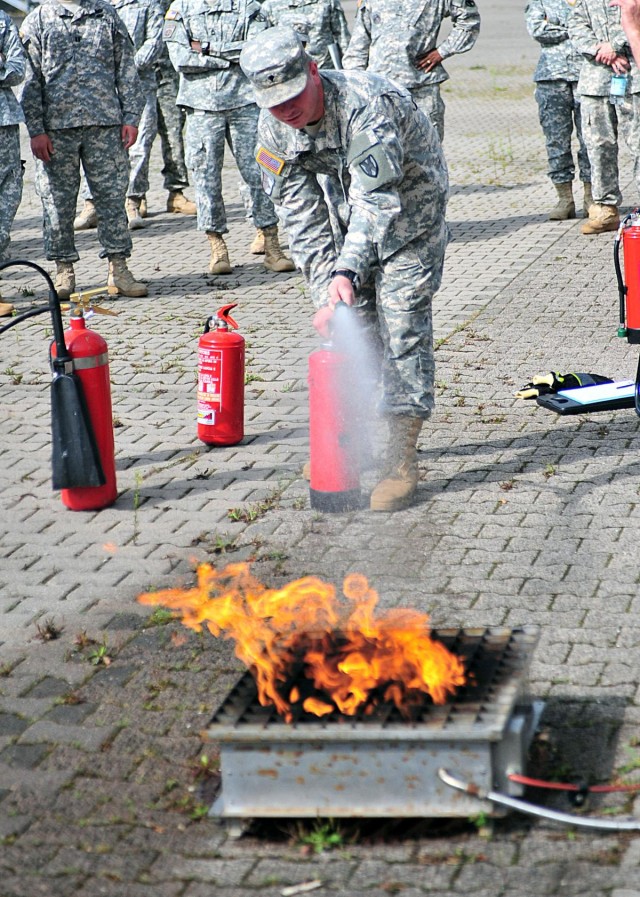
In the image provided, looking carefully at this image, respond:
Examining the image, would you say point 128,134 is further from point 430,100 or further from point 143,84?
point 143,84

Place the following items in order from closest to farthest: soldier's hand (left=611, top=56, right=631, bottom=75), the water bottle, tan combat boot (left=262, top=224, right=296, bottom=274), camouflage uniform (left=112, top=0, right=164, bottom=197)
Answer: the water bottle
soldier's hand (left=611, top=56, right=631, bottom=75)
tan combat boot (left=262, top=224, right=296, bottom=274)
camouflage uniform (left=112, top=0, right=164, bottom=197)

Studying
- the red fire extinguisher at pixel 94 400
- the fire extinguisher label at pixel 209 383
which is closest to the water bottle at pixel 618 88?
the fire extinguisher label at pixel 209 383

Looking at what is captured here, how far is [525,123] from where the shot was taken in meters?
19.7

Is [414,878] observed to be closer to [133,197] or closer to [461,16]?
[461,16]

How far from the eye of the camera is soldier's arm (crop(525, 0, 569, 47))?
12.1 meters

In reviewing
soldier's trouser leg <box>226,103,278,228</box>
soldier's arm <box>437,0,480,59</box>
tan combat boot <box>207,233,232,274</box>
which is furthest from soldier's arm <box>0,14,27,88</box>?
soldier's arm <box>437,0,480,59</box>

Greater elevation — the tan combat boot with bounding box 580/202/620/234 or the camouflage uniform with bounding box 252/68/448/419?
the camouflage uniform with bounding box 252/68/448/419

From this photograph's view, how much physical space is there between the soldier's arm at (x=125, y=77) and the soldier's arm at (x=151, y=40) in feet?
9.47

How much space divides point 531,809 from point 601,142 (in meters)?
9.17

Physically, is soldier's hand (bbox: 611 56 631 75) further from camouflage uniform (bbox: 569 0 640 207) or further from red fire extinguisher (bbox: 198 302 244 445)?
red fire extinguisher (bbox: 198 302 244 445)

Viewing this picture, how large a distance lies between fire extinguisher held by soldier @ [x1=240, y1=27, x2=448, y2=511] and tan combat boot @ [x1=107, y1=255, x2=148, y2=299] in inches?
188

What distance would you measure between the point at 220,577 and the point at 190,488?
3.82ft

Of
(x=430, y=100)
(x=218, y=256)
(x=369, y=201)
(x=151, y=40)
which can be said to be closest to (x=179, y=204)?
(x=151, y=40)

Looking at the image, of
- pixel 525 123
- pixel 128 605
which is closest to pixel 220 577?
pixel 128 605
